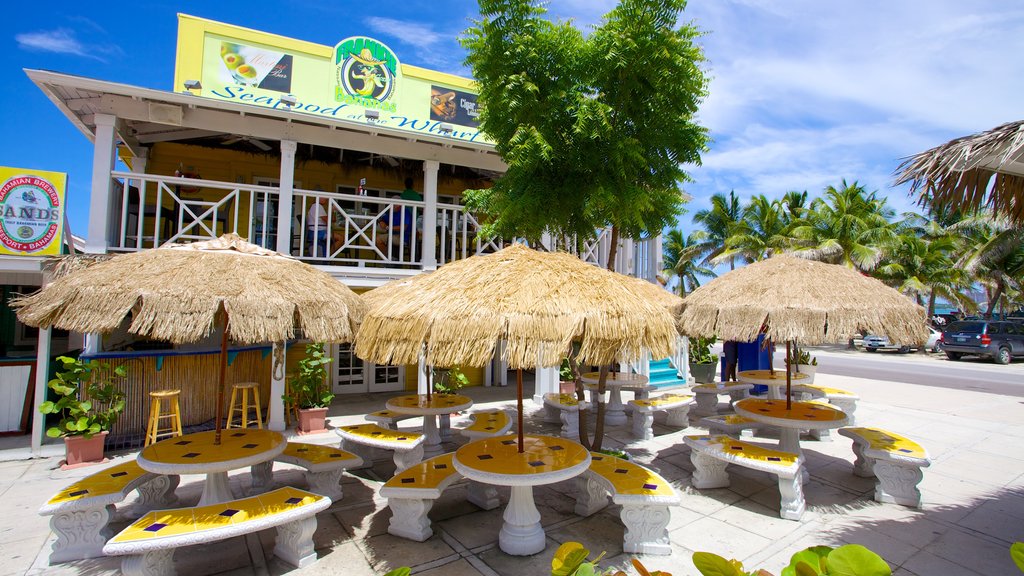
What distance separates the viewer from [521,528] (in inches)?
155

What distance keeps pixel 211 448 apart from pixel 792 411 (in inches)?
242

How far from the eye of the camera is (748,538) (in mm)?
4176

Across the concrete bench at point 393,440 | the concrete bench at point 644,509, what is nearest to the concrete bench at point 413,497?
the concrete bench at point 393,440

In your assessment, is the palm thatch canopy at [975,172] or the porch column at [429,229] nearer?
the palm thatch canopy at [975,172]

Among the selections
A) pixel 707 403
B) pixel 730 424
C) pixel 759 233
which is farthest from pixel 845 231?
pixel 730 424

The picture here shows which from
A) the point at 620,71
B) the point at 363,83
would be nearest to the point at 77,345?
the point at 363,83

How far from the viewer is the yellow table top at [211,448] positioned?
12.9 ft

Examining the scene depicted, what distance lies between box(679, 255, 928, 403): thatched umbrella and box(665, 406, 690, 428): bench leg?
8.26ft

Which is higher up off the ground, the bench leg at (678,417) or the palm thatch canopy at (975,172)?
the palm thatch canopy at (975,172)

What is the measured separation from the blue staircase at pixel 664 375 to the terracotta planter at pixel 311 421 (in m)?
7.52

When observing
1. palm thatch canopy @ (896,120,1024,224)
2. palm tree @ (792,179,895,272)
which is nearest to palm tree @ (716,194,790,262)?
palm tree @ (792,179,895,272)

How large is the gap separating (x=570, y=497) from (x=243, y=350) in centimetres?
606

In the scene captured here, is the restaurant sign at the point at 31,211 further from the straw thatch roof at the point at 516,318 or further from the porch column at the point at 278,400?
the straw thatch roof at the point at 516,318

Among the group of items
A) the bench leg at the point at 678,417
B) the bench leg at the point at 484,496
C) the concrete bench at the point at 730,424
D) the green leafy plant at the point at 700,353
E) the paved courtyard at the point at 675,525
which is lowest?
the paved courtyard at the point at 675,525
